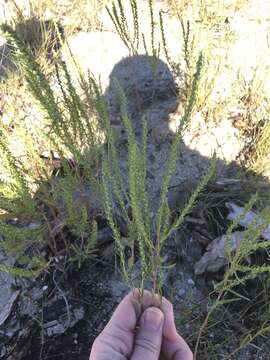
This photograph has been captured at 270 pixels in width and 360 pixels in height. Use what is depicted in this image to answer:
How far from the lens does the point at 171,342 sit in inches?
46.9

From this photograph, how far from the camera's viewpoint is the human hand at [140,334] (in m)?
1.07

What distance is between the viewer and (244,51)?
101 inches

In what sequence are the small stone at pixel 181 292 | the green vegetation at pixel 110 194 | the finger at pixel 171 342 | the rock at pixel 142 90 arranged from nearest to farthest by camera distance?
the green vegetation at pixel 110 194, the finger at pixel 171 342, the small stone at pixel 181 292, the rock at pixel 142 90

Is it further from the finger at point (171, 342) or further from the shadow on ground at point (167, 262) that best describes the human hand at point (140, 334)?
the shadow on ground at point (167, 262)

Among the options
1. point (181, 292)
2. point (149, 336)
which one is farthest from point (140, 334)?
point (181, 292)

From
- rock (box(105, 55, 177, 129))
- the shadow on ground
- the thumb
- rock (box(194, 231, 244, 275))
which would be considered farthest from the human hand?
rock (box(105, 55, 177, 129))

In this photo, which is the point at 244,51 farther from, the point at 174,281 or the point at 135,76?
the point at 174,281

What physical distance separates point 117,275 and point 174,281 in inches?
10.2

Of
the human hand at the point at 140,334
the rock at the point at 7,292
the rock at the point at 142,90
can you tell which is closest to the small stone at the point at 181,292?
the human hand at the point at 140,334

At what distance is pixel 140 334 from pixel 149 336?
→ 30mm

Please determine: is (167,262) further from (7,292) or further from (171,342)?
(7,292)

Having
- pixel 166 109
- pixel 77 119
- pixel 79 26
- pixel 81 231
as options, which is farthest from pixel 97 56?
pixel 81 231

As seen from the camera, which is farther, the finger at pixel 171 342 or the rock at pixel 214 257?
the rock at pixel 214 257

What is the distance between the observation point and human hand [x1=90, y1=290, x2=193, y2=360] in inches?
42.1
